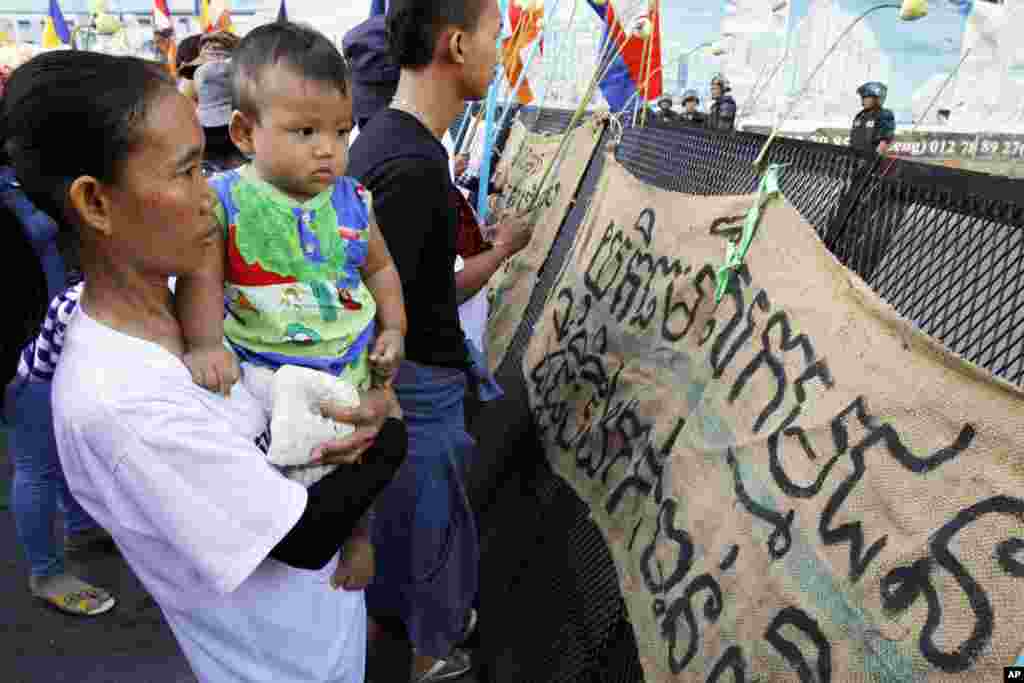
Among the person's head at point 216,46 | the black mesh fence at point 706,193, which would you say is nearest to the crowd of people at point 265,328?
the black mesh fence at point 706,193

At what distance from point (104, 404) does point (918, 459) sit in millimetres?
1190

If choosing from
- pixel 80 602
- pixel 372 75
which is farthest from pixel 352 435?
pixel 80 602

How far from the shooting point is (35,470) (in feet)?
9.18

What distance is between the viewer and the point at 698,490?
5.02ft

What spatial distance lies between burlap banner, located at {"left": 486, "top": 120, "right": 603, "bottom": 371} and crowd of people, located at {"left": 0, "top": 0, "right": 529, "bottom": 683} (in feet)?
2.94

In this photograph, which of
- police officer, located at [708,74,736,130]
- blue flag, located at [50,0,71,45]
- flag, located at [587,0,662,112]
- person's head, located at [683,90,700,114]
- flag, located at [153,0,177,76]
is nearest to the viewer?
flag, located at [587,0,662,112]

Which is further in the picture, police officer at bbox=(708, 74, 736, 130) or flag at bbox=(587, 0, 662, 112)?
police officer at bbox=(708, 74, 736, 130)

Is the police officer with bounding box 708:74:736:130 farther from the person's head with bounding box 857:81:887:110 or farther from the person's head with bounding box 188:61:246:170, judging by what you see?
the person's head with bounding box 188:61:246:170

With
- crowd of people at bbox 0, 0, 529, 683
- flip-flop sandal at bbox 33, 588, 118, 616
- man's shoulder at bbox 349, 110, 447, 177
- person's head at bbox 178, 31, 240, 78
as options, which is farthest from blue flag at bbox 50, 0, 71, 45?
man's shoulder at bbox 349, 110, 447, 177

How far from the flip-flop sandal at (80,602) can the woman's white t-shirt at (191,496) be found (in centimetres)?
190

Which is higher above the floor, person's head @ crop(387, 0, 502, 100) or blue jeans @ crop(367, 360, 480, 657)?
person's head @ crop(387, 0, 502, 100)

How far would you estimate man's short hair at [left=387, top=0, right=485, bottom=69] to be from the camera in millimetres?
1892

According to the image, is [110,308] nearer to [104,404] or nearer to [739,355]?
[104,404]

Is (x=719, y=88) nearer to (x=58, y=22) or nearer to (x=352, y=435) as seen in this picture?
(x=58, y=22)
